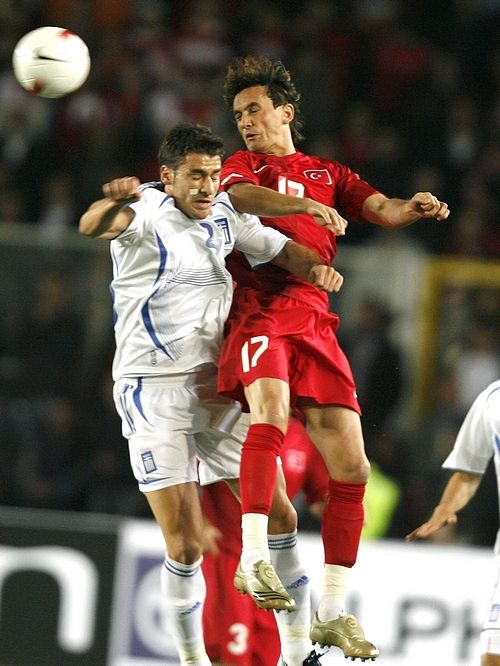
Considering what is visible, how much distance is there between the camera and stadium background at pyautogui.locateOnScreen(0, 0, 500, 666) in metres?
9.11

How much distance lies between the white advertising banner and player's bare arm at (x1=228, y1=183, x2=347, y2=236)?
3.47 m

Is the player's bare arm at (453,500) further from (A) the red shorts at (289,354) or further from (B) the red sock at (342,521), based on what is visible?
(A) the red shorts at (289,354)

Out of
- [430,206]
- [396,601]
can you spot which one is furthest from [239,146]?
[430,206]

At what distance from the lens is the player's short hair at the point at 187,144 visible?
5.56 meters

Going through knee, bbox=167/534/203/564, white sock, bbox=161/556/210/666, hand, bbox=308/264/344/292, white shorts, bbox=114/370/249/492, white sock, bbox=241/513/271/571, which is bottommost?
white sock, bbox=161/556/210/666

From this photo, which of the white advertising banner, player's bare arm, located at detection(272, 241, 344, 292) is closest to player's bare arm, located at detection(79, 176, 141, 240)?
player's bare arm, located at detection(272, 241, 344, 292)

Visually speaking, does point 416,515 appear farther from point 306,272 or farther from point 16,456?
point 306,272

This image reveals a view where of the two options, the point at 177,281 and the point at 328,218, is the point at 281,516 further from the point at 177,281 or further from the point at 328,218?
the point at 328,218

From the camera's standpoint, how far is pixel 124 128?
1158cm

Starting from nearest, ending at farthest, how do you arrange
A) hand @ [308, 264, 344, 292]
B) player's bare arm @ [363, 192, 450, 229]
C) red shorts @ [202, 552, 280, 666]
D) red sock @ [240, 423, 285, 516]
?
red sock @ [240, 423, 285, 516]
hand @ [308, 264, 344, 292]
player's bare arm @ [363, 192, 450, 229]
red shorts @ [202, 552, 280, 666]

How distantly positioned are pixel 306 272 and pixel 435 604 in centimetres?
358

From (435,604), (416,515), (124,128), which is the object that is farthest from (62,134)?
(435,604)

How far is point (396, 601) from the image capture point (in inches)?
336

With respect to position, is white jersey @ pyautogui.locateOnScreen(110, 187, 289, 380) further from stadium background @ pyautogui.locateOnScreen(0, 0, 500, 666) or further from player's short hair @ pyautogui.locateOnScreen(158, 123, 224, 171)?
stadium background @ pyautogui.locateOnScreen(0, 0, 500, 666)
